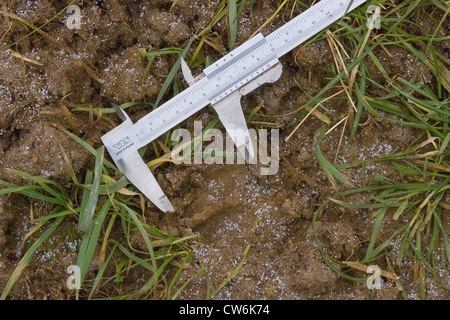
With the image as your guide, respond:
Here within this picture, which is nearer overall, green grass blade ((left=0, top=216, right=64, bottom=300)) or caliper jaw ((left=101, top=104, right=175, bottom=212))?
green grass blade ((left=0, top=216, right=64, bottom=300))

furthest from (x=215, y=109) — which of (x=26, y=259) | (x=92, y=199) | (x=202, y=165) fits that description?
(x=26, y=259)

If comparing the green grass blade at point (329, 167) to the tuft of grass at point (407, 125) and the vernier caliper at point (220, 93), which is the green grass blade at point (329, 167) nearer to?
the tuft of grass at point (407, 125)

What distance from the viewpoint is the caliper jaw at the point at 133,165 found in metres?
2.21

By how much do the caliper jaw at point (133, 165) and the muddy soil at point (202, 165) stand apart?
3.5 inches

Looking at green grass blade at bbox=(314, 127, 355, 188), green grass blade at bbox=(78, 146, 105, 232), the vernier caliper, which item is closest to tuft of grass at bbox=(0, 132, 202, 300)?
green grass blade at bbox=(78, 146, 105, 232)

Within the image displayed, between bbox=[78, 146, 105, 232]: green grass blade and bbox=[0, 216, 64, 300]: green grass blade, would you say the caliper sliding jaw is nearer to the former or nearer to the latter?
bbox=[78, 146, 105, 232]: green grass blade

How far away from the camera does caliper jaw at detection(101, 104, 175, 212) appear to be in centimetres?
221

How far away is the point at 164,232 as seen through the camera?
2.24 m

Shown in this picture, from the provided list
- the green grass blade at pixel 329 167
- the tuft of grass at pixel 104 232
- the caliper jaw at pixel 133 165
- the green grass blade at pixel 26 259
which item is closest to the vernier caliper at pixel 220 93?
the caliper jaw at pixel 133 165

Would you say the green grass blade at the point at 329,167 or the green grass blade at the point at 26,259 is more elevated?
the green grass blade at the point at 329,167

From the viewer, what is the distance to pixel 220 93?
2205mm

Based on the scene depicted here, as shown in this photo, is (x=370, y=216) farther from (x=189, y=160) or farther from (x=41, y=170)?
(x=41, y=170)

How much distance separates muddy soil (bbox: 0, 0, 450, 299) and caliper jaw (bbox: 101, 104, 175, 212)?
9 cm

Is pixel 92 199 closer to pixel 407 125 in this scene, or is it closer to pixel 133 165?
pixel 133 165
